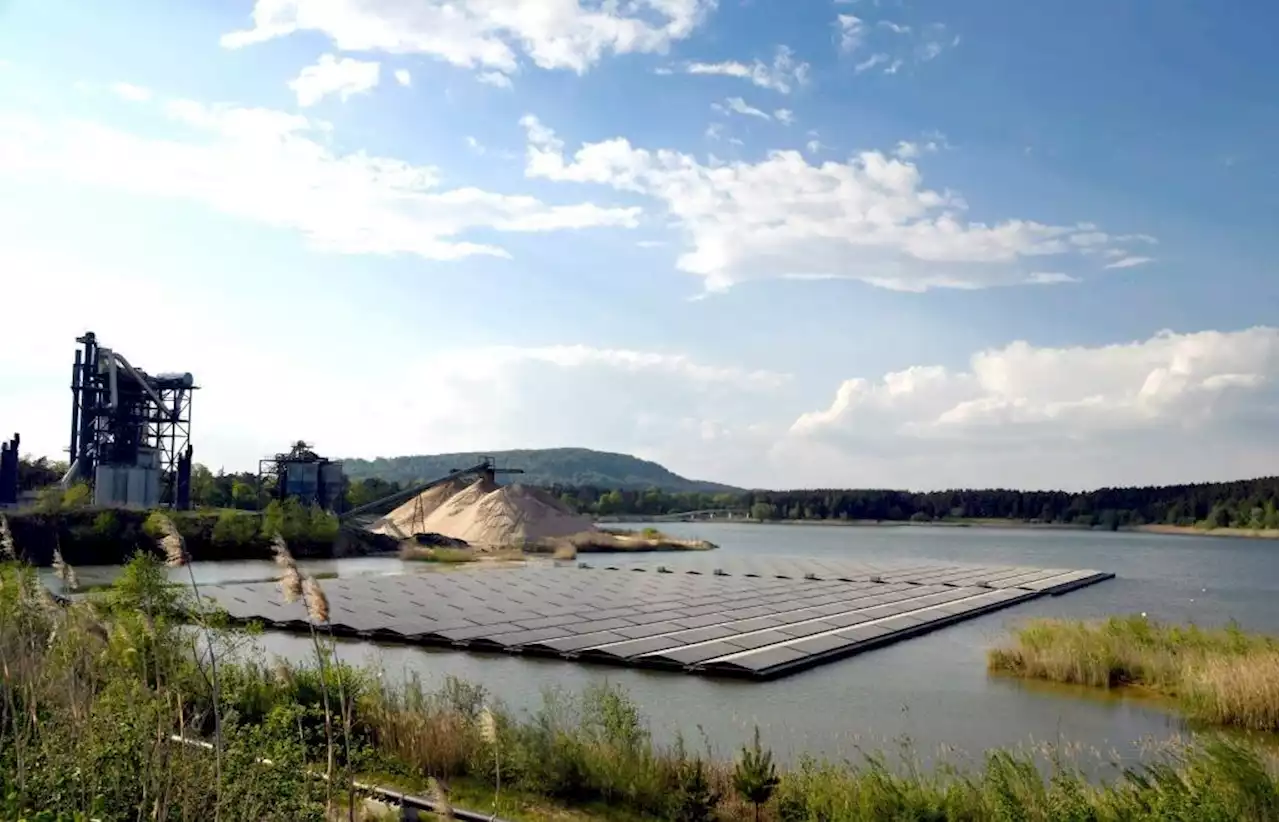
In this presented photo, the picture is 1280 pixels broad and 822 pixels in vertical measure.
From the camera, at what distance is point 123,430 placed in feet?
172

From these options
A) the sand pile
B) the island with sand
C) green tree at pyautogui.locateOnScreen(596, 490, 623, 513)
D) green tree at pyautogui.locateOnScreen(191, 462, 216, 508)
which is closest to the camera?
the island with sand

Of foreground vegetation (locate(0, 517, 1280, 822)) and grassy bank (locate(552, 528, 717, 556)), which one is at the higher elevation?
foreground vegetation (locate(0, 517, 1280, 822))

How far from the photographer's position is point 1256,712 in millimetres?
13602

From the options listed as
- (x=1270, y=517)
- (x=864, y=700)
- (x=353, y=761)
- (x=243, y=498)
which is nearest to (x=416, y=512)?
(x=243, y=498)

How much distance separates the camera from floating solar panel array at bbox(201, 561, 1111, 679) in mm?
18859

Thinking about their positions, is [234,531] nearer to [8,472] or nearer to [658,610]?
[8,472]

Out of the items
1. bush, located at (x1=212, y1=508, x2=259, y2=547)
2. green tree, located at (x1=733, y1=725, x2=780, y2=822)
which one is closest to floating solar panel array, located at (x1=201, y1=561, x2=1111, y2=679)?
green tree, located at (x1=733, y1=725, x2=780, y2=822)

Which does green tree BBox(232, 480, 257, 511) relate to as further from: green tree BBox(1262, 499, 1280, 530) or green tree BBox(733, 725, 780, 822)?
green tree BBox(1262, 499, 1280, 530)

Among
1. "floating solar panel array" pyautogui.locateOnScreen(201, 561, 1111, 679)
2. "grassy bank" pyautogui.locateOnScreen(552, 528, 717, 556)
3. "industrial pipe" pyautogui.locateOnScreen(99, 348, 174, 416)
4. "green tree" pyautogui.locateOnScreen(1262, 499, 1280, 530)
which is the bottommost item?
"grassy bank" pyautogui.locateOnScreen(552, 528, 717, 556)

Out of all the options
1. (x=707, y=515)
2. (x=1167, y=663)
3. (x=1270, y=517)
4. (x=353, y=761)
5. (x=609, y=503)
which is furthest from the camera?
(x=707, y=515)

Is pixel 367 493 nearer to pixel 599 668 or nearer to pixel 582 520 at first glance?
pixel 582 520

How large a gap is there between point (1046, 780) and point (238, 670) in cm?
824

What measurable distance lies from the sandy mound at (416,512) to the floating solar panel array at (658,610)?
1136 inches

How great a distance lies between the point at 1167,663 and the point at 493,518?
163 ft
